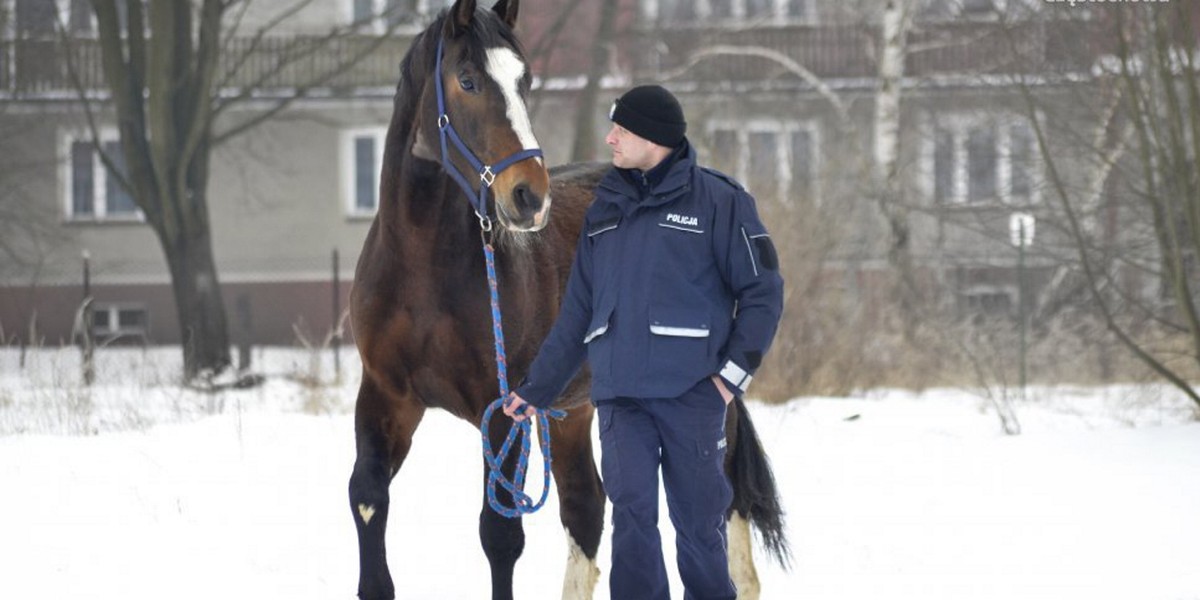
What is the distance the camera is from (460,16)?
5.30m

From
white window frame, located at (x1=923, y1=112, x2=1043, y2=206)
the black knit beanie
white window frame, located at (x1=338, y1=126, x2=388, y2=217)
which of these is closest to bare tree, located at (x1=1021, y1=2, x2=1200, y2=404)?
white window frame, located at (x1=923, y1=112, x2=1043, y2=206)

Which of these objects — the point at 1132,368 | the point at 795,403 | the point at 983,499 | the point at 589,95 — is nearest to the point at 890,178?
the point at 589,95

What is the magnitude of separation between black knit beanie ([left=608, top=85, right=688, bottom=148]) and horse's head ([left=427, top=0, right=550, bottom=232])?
1.21 ft

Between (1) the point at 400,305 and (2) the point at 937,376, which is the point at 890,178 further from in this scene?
(1) the point at 400,305

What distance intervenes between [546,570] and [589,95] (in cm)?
1478

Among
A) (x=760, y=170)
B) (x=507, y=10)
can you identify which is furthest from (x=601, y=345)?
(x=760, y=170)

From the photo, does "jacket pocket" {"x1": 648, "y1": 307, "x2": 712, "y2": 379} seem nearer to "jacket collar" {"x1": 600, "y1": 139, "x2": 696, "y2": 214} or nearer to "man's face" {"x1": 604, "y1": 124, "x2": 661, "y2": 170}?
"jacket collar" {"x1": 600, "y1": 139, "x2": 696, "y2": 214}

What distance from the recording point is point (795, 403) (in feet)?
41.9

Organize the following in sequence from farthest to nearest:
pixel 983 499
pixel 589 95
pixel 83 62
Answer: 1. pixel 83 62
2. pixel 589 95
3. pixel 983 499

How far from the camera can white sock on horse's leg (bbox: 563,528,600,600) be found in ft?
19.7

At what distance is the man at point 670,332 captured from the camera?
4.46 m

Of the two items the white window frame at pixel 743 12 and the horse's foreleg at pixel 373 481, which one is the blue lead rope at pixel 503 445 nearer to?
the horse's foreleg at pixel 373 481

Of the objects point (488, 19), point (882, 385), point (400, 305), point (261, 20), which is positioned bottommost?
point (882, 385)

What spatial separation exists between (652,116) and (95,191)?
79.8 ft
